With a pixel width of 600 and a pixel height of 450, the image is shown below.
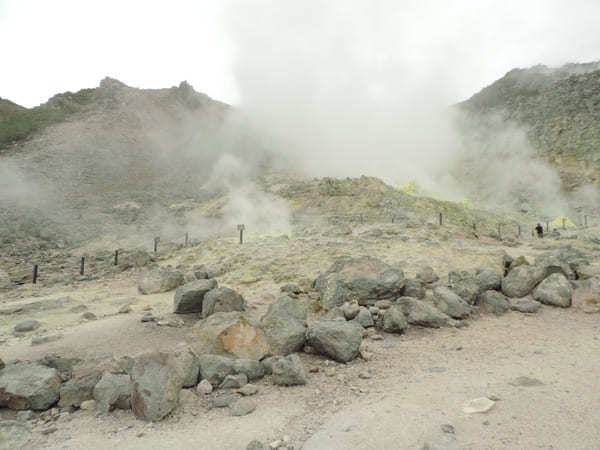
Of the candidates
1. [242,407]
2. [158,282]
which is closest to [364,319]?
[242,407]

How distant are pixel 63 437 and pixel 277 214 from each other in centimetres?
1930

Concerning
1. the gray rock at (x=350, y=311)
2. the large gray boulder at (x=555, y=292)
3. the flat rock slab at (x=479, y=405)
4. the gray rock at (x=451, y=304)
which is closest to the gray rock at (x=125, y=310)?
the gray rock at (x=350, y=311)

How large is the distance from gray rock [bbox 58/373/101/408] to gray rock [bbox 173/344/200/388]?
0.85 m

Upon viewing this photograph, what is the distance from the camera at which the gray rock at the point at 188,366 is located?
12.2ft

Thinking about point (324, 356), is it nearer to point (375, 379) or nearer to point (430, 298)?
point (375, 379)

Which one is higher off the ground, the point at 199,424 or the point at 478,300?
the point at 478,300

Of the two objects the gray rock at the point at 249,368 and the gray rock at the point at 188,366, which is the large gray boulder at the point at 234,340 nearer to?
the gray rock at the point at 249,368

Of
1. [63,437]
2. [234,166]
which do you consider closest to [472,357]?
[63,437]

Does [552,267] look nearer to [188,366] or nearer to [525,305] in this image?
[525,305]

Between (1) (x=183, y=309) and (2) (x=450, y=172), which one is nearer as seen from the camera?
(1) (x=183, y=309)

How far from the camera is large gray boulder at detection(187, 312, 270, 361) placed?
4320 mm

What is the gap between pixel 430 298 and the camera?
685 cm

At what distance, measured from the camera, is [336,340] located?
14.8 ft

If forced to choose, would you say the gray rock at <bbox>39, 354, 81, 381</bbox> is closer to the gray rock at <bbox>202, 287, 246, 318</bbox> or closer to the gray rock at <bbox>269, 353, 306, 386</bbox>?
the gray rock at <bbox>202, 287, 246, 318</bbox>
